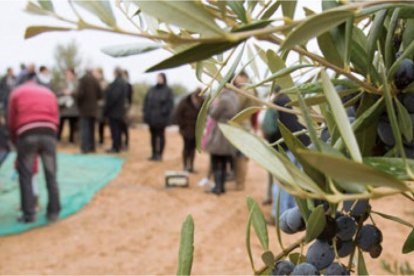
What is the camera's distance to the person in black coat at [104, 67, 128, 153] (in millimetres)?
7750

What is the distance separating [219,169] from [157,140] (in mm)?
2485

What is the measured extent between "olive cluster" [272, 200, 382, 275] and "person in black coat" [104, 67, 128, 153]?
728cm

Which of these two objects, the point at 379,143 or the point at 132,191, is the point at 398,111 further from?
the point at 132,191

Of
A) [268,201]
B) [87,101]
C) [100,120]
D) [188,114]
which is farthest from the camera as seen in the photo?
[100,120]

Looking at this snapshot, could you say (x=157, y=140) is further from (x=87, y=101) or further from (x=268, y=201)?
(x=268, y=201)

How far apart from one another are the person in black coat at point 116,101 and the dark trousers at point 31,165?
3.49m

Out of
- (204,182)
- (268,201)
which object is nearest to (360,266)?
(268,201)

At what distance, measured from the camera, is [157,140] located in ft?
25.6

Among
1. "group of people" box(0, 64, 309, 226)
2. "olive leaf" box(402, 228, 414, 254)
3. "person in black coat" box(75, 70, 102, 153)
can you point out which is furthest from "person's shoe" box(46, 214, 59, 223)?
"olive leaf" box(402, 228, 414, 254)

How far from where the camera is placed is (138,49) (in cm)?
43

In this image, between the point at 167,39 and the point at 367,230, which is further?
the point at 367,230

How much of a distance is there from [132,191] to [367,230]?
5419 mm

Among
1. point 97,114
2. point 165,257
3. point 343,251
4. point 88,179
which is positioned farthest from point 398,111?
point 97,114

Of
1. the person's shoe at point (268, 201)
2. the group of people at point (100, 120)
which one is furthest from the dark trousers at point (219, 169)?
the person's shoe at point (268, 201)
